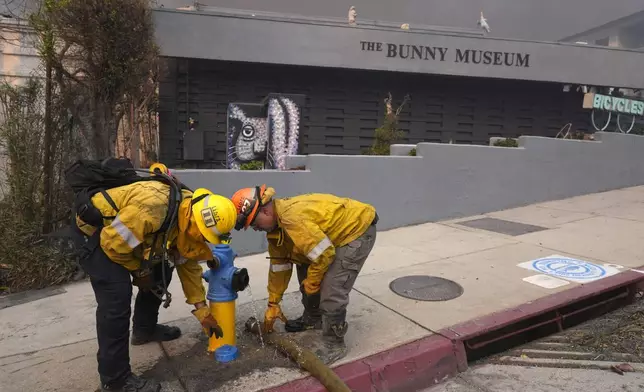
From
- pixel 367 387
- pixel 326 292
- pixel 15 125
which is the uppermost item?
pixel 15 125

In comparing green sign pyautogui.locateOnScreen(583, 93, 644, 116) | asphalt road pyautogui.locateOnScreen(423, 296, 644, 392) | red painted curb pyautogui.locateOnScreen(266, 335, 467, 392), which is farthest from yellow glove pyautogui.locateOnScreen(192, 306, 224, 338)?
green sign pyautogui.locateOnScreen(583, 93, 644, 116)

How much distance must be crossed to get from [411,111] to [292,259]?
8399 mm

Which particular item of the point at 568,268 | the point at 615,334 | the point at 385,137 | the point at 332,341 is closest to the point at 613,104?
the point at 385,137

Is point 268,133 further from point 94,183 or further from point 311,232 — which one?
point 94,183

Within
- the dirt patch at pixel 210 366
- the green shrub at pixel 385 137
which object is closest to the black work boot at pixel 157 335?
the dirt patch at pixel 210 366

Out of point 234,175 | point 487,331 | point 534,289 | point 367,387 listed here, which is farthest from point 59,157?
point 534,289

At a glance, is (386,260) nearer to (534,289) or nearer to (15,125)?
(534,289)

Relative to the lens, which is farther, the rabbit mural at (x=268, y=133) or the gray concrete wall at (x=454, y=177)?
the rabbit mural at (x=268, y=133)

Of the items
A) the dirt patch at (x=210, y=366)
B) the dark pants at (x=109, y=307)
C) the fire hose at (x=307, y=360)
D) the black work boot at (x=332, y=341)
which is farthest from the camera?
the black work boot at (x=332, y=341)

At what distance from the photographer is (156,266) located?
11.1 feet

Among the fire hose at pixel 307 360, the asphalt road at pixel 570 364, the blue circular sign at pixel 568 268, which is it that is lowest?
the asphalt road at pixel 570 364

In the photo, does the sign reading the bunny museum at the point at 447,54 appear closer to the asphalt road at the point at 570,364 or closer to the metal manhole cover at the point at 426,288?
the metal manhole cover at the point at 426,288

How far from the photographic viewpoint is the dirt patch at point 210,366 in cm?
306

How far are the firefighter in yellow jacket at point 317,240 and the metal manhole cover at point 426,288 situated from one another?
4.23 ft
